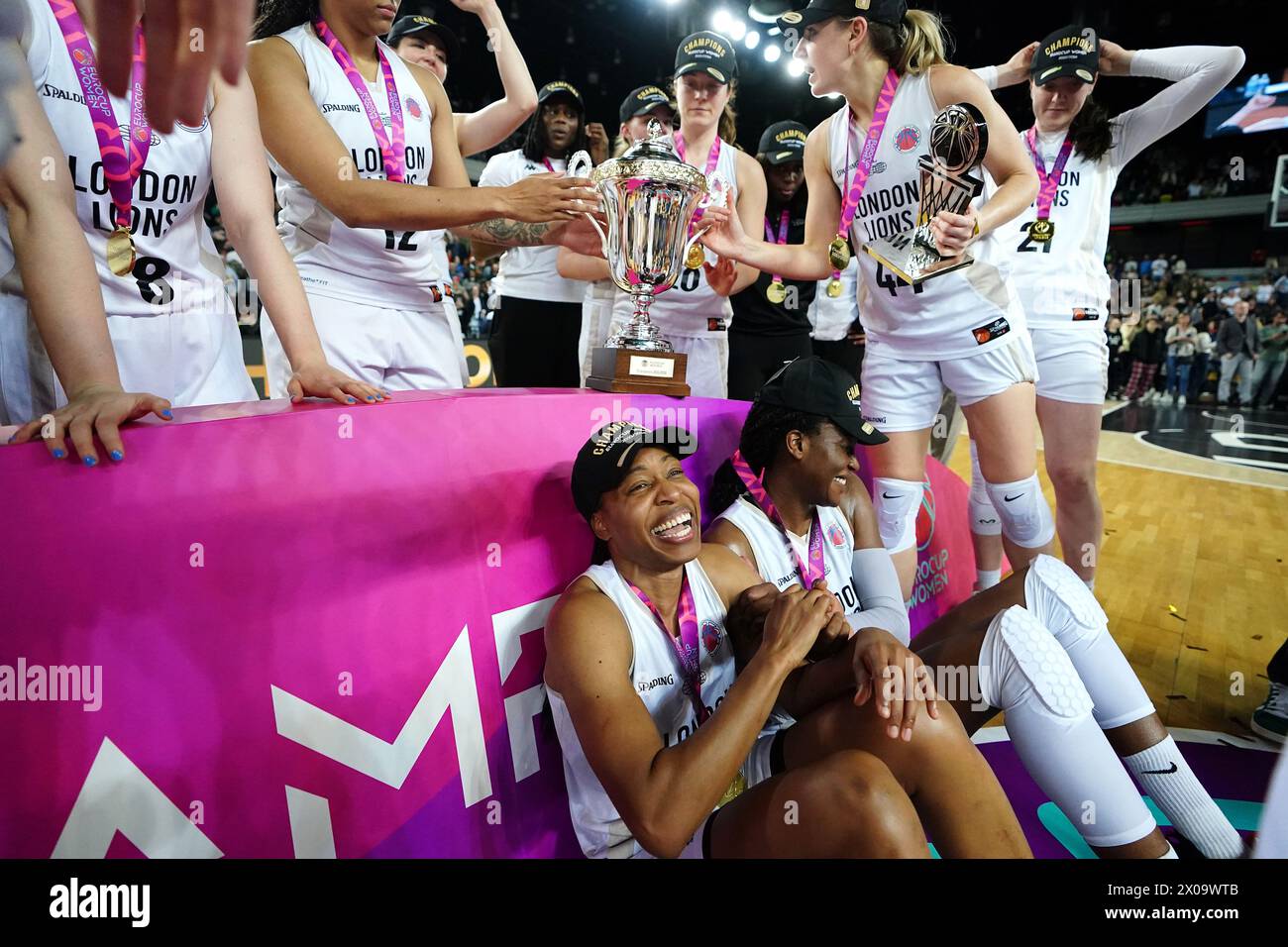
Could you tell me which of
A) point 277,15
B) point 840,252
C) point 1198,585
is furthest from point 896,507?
point 1198,585

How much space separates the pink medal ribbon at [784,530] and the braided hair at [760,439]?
26 millimetres

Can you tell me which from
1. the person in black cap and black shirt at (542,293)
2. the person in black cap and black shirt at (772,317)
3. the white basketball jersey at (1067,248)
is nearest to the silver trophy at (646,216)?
the white basketball jersey at (1067,248)

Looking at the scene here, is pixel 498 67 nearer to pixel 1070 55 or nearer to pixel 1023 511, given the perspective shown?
pixel 1070 55

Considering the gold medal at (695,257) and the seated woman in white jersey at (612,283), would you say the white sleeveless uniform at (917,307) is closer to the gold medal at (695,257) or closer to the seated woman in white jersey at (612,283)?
the gold medal at (695,257)

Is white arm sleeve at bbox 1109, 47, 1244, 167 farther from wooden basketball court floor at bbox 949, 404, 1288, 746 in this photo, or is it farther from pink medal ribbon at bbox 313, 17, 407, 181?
pink medal ribbon at bbox 313, 17, 407, 181

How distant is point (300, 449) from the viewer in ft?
3.94

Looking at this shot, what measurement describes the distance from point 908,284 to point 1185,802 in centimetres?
142

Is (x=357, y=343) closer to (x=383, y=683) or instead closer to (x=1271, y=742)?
(x=383, y=683)

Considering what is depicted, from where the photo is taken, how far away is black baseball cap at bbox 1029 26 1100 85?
8.50ft

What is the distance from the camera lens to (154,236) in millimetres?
1419

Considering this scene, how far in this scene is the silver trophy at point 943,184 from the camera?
6.92ft

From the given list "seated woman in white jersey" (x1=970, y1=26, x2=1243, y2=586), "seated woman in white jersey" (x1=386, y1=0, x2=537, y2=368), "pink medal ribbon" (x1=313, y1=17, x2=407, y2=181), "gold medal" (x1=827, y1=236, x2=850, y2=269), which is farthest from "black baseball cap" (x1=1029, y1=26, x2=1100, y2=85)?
"pink medal ribbon" (x1=313, y1=17, x2=407, y2=181)

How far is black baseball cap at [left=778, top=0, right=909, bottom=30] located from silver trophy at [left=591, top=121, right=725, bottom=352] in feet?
2.27
